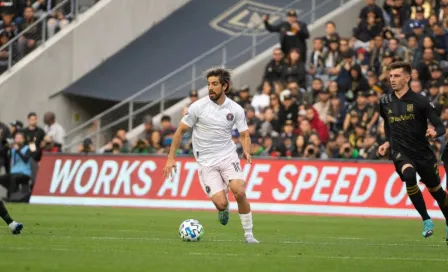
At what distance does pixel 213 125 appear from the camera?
15969 mm

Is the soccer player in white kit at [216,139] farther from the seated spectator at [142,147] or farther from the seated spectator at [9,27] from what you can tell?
the seated spectator at [9,27]

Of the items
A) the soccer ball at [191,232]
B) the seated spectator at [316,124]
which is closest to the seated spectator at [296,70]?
the seated spectator at [316,124]

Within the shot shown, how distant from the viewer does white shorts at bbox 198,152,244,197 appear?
52.4ft

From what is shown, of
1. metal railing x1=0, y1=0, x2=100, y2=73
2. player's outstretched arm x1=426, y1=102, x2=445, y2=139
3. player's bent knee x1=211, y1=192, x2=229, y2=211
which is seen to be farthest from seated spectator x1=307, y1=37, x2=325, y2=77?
player's bent knee x1=211, y1=192, x2=229, y2=211

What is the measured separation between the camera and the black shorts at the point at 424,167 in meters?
16.2

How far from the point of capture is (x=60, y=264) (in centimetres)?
1183

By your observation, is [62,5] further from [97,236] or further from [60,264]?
[60,264]

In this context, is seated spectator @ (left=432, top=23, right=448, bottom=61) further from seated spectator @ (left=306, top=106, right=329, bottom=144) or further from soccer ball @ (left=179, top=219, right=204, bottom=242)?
soccer ball @ (left=179, top=219, right=204, bottom=242)

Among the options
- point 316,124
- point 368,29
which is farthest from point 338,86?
point 368,29

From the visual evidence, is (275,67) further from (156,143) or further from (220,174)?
(220,174)

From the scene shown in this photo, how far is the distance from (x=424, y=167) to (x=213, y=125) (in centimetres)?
303

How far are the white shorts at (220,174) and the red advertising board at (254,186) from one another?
989cm

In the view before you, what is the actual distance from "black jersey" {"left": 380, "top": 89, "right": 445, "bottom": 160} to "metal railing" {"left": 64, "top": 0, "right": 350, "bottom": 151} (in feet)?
55.6

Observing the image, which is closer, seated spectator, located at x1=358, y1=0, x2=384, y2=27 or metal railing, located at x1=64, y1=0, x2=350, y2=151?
seated spectator, located at x1=358, y1=0, x2=384, y2=27
